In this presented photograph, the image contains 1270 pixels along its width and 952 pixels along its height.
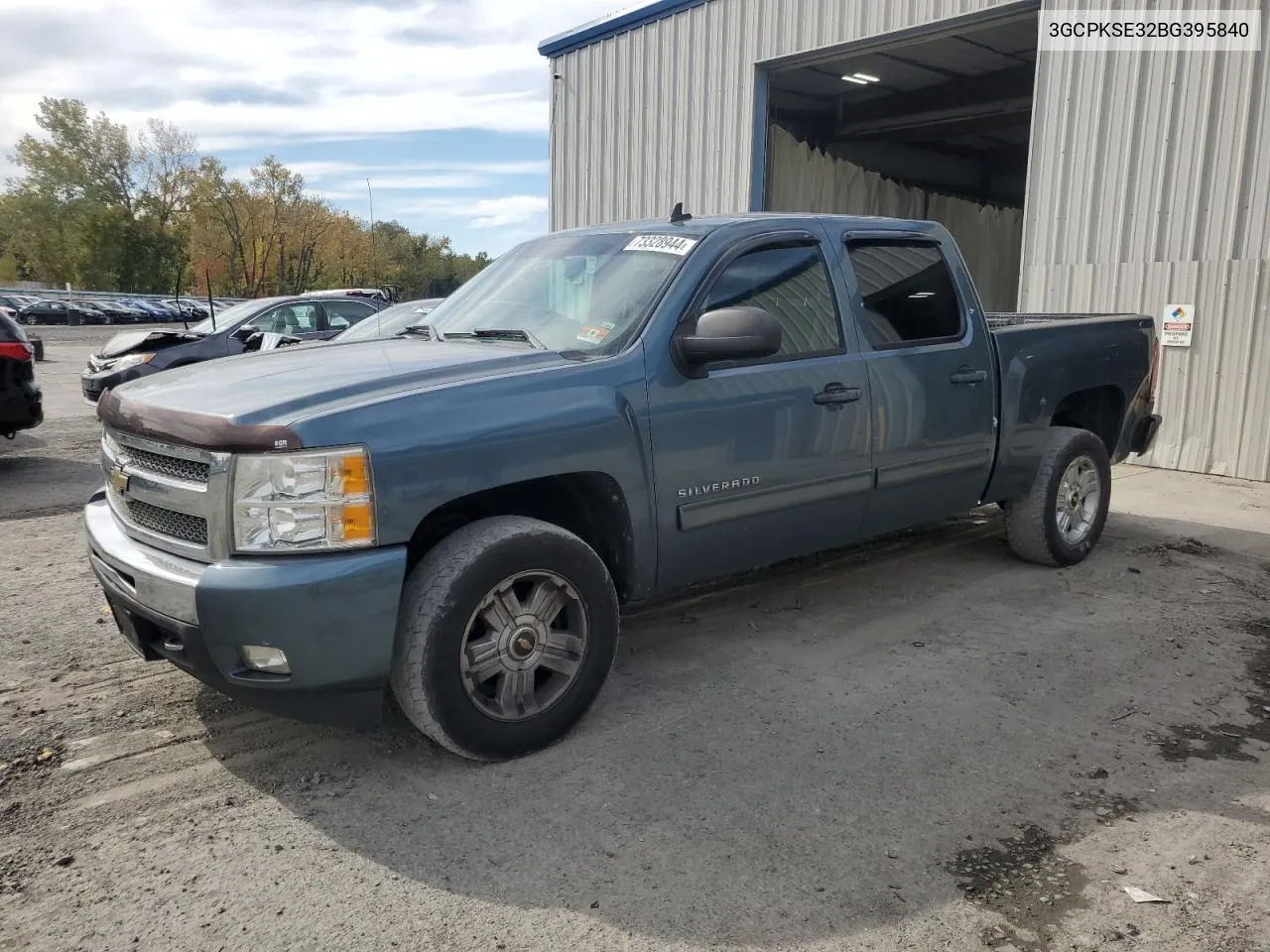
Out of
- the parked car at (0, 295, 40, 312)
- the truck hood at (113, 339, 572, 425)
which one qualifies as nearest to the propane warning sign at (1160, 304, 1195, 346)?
the truck hood at (113, 339, 572, 425)

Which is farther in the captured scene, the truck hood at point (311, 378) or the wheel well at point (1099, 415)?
the wheel well at point (1099, 415)

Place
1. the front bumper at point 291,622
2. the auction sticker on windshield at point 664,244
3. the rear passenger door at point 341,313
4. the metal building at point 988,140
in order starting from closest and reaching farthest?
1. the front bumper at point 291,622
2. the auction sticker on windshield at point 664,244
3. the metal building at point 988,140
4. the rear passenger door at point 341,313

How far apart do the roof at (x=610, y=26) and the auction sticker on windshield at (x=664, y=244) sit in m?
10.4

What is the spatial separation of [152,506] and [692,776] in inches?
79.3

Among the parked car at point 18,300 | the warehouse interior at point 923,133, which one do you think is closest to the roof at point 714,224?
the warehouse interior at point 923,133

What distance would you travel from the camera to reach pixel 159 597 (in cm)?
304

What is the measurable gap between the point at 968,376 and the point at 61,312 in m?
53.3

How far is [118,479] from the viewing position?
344cm

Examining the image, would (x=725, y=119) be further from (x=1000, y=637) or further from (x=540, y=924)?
(x=540, y=924)

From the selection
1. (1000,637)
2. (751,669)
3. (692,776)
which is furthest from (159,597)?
(1000,637)

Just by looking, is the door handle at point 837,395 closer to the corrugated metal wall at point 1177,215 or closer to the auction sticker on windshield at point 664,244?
the auction sticker on windshield at point 664,244

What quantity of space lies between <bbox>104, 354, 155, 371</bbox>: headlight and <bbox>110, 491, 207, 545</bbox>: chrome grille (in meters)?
9.16

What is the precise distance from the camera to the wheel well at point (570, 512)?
346 centimetres

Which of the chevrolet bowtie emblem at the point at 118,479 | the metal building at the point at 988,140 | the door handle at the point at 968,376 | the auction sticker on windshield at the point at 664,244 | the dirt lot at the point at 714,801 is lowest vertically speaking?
the dirt lot at the point at 714,801
